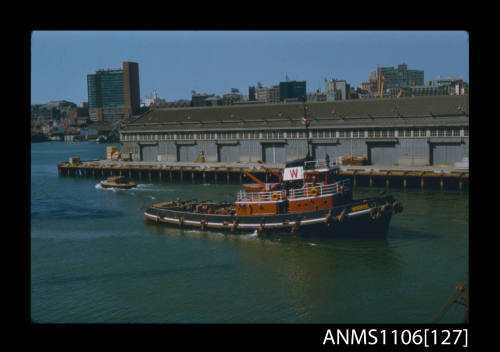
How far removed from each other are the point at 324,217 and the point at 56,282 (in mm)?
15187

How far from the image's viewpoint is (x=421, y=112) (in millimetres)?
57594

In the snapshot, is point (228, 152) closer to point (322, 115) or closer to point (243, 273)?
point (322, 115)

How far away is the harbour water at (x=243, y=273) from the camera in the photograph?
20891 mm

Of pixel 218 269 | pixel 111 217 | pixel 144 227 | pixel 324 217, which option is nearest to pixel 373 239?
pixel 324 217

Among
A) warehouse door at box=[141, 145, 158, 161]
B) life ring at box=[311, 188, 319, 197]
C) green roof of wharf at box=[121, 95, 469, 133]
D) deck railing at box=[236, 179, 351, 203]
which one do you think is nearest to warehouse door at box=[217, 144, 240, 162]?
green roof of wharf at box=[121, 95, 469, 133]

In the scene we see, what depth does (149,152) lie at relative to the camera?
76125mm

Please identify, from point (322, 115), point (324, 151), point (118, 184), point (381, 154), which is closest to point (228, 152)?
point (322, 115)

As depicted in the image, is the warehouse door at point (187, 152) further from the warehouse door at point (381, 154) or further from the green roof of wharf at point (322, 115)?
the warehouse door at point (381, 154)

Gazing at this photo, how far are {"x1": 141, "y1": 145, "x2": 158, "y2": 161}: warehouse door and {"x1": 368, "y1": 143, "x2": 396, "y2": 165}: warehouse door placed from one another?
31.9 m

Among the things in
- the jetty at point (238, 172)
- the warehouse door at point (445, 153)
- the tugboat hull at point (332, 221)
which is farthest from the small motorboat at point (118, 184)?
the warehouse door at point (445, 153)

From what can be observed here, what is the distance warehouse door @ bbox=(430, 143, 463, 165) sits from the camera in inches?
2112

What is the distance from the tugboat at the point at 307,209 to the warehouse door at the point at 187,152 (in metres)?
36.1

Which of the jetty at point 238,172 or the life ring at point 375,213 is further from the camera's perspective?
the jetty at point 238,172

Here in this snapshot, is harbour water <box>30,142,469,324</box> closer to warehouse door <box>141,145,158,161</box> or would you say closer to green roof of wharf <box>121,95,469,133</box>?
green roof of wharf <box>121,95,469,133</box>
